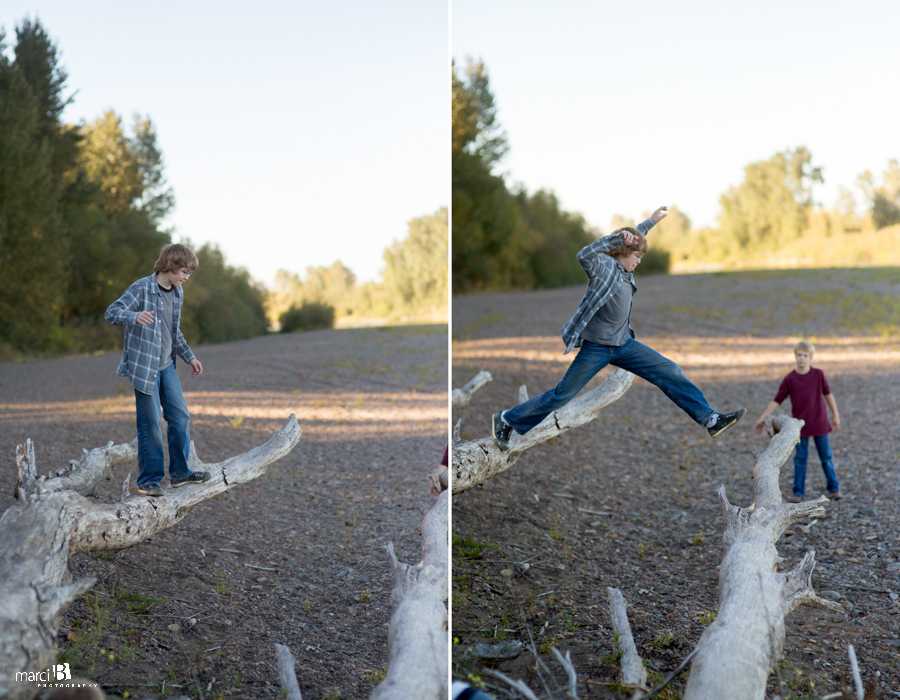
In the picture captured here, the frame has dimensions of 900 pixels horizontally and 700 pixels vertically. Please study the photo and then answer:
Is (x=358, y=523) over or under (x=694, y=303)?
under

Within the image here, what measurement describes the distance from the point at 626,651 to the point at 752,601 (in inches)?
25.9

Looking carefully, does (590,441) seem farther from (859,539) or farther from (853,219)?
(853,219)

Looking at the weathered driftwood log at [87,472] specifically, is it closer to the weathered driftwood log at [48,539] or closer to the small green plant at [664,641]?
the weathered driftwood log at [48,539]

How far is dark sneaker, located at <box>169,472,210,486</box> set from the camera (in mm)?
3896

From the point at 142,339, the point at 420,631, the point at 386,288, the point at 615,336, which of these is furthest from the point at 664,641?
the point at 386,288

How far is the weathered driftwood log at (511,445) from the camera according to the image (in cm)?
442

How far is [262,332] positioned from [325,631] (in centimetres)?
1345

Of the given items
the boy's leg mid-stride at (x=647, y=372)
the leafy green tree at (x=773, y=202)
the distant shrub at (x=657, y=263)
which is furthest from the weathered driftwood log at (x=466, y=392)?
the leafy green tree at (x=773, y=202)

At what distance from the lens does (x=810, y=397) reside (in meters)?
5.21

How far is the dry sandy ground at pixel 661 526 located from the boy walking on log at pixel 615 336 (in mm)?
1181

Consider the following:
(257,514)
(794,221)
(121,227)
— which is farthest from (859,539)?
(794,221)

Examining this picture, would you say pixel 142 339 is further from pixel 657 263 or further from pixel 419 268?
pixel 657 263

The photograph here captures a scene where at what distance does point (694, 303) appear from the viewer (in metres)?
17.1

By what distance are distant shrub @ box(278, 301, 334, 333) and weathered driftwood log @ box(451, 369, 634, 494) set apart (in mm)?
11763
